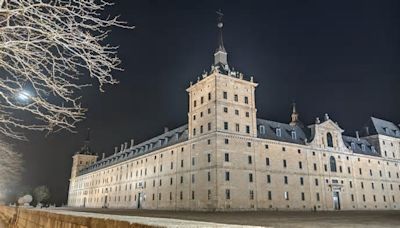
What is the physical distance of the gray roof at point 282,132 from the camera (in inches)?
1908

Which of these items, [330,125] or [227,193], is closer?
[227,193]

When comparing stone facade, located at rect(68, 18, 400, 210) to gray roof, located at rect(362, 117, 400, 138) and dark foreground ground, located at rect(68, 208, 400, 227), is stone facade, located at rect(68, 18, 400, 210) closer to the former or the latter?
gray roof, located at rect(362, 117, 400, 138)

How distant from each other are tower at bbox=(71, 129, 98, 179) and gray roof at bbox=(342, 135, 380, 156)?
85700 millimetres

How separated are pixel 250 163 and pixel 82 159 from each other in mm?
83560

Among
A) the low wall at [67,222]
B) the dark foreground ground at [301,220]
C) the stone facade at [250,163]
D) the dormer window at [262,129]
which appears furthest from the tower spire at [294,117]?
the low wall at [67,222]

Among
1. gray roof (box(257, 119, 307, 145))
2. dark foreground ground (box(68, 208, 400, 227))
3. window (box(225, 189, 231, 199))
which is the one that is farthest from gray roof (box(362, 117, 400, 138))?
dark foreground ground (box(68, 208, 400, 227))

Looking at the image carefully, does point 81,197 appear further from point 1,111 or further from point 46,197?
point 1,111

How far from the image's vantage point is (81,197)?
9756 cm

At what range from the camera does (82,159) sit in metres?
110

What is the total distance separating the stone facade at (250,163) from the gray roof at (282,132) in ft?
0.74

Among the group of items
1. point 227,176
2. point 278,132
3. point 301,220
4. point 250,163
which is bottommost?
point 301,220

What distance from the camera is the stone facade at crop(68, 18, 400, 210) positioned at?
42.0 m

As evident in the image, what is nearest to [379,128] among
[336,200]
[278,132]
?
[336,200]

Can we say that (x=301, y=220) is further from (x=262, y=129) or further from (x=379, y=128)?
(x=379, y=128)
